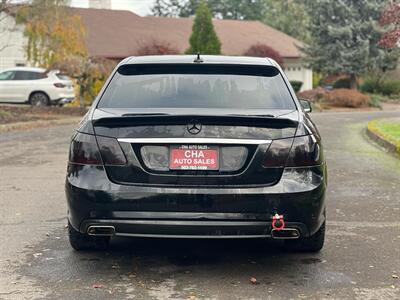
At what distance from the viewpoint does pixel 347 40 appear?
40.2 m

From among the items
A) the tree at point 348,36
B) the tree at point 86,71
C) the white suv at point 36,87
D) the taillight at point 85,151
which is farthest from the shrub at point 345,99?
the taillight at point 85,151

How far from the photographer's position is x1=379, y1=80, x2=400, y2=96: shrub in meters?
41.5

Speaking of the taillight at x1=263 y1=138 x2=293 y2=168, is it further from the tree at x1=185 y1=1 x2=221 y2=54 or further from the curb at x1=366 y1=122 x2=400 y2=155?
the tree at x1=185 y1=1 x2=221 y2=54

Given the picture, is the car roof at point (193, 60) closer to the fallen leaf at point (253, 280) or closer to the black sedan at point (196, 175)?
the black sedan at point (196, 175)

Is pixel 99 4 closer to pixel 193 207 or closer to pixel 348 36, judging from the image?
pixel 348 36

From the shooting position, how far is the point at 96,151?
4.66 m

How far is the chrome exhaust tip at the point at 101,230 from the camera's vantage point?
15.2ft

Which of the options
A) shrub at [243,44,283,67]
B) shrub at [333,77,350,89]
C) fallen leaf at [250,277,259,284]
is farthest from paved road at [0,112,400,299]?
shrub at [333,77,350,89]

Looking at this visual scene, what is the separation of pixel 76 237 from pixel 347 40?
36960 millimetres

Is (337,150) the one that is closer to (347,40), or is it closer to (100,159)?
(100,159)

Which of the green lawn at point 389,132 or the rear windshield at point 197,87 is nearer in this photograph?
the rear windshield at point 197,87

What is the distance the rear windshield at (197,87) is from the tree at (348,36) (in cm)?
3509

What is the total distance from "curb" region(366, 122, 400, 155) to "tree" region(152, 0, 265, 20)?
61858 millimetres

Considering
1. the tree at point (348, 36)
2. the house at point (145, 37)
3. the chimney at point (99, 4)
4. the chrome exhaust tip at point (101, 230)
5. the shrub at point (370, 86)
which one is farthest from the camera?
the chimney at point (99, 4)
